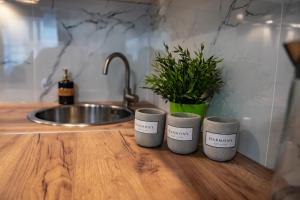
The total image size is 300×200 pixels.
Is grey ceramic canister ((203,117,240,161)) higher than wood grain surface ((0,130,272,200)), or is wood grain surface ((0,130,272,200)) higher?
grey ceramic canister ((203,117,240,161))

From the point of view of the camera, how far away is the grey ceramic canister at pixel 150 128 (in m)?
0.71

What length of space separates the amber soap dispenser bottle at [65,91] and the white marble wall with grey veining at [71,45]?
6 cm

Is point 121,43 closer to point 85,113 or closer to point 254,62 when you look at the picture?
point 85,113

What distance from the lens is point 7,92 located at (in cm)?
133

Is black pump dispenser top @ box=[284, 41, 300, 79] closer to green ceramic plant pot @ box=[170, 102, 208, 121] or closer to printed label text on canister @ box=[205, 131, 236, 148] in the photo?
printed label text on canister @ box=[205, 131, 236, 148]

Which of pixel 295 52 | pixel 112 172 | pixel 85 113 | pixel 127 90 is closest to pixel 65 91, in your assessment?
pixel 85 113

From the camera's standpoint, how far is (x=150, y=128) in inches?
28.2

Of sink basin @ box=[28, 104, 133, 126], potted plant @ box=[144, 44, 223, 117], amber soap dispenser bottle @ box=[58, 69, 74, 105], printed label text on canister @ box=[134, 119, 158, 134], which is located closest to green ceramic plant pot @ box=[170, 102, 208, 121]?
potted plant @ box=[144, 44, 223, 117]

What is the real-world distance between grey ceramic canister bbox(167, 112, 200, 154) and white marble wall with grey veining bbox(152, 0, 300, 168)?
0.13 metres

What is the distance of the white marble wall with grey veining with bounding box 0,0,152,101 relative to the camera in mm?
1301

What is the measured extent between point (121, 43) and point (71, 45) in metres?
0.27

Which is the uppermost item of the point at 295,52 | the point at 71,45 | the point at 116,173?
the point at 71,45

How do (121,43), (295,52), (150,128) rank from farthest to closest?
(121,43) → (150,128) → (295,52)

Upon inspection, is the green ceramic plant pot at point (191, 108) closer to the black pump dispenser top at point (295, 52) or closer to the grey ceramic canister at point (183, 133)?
the grey ceramic canister at point (183, 133)
